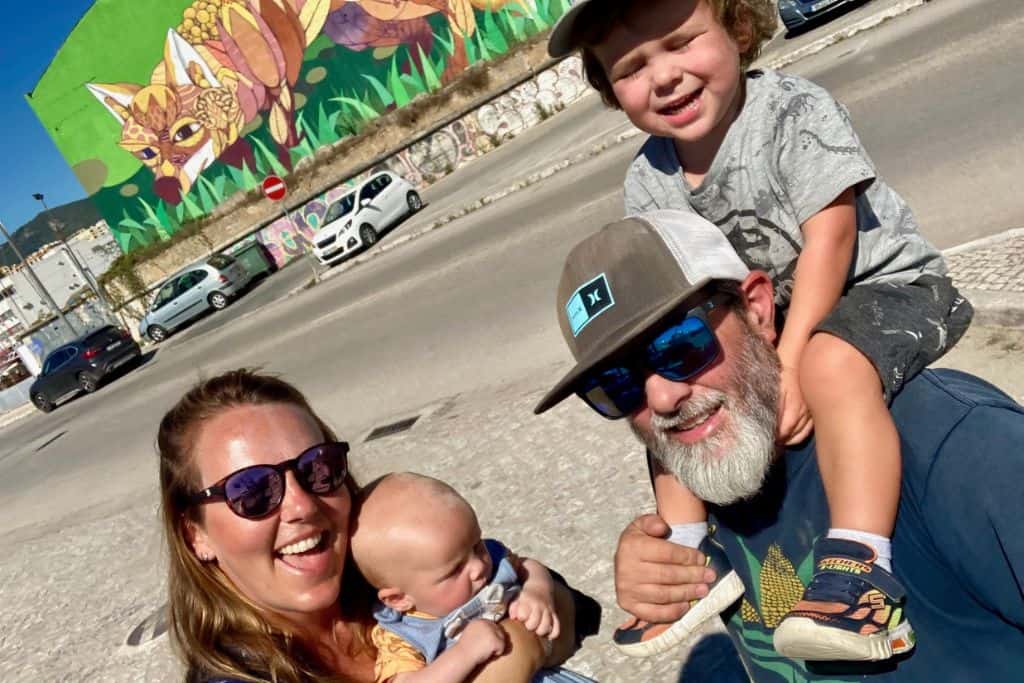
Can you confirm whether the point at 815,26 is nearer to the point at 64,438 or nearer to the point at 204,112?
the point at 64,438

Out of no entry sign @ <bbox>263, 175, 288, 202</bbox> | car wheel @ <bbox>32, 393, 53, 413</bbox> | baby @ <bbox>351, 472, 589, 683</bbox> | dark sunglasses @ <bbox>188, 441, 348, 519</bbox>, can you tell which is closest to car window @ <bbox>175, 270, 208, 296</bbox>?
car wheel @ <bbox>32, 393, 53, 413</bbox>

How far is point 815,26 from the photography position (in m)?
17.2

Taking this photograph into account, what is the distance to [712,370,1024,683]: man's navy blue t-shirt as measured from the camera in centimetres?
134

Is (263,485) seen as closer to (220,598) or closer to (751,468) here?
(220,598)

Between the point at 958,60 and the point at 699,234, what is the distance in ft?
32.8

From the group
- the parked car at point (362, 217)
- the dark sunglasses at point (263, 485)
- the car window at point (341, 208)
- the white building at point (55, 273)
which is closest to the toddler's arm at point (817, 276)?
the dark sunglasses at point (263, 485)

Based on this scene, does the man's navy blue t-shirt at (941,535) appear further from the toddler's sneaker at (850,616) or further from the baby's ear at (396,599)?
the baby's ear at (396,599)

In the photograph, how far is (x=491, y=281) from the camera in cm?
1066

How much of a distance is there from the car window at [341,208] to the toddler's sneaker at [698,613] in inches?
775

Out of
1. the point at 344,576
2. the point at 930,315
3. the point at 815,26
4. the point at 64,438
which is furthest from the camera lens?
the point at 815,26

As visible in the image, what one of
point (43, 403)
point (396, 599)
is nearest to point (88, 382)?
point (43, 403)

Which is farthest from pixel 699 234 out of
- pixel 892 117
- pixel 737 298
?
pixel 892 117

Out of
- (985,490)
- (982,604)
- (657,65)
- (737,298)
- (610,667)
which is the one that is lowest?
(610,667)

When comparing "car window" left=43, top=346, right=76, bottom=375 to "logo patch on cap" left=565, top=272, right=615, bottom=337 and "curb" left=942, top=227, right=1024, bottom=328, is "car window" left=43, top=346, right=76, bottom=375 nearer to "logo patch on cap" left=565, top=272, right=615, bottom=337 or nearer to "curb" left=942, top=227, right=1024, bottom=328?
"curb" left=942, top=227, right=1024, bottom=328
